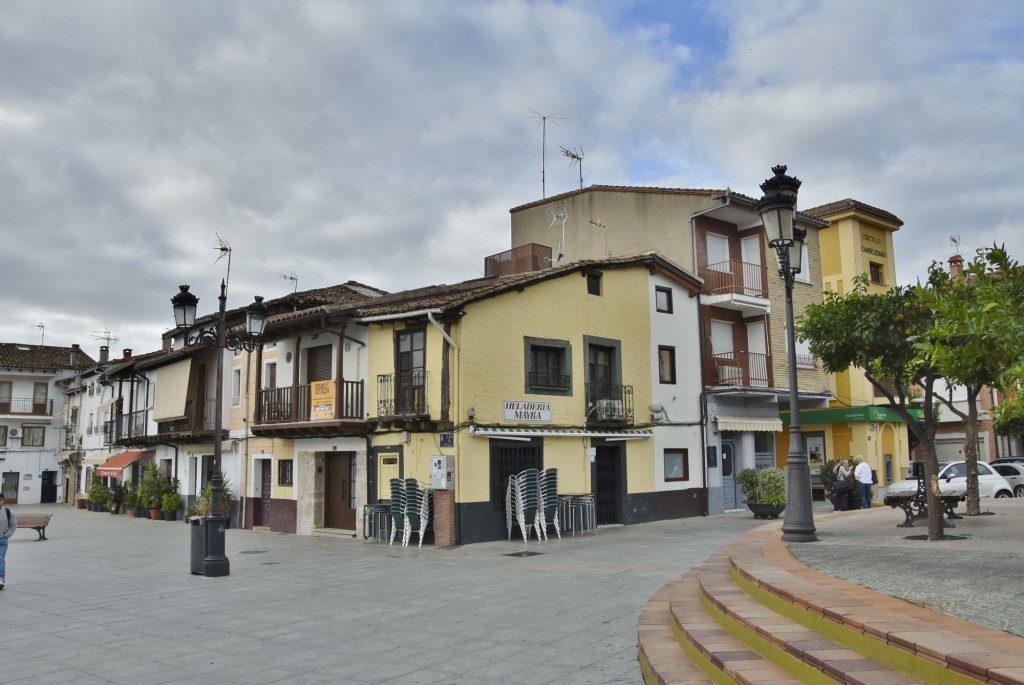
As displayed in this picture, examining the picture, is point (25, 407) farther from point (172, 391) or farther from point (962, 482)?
point (962, 482)

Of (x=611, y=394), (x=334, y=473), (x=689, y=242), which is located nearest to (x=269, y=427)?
(x=334, y=473)

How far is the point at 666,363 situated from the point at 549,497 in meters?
6.75

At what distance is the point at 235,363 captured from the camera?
25672 mm

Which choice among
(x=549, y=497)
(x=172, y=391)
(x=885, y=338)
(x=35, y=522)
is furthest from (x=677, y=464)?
(x=172, y=391)

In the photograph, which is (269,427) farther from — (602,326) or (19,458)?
(19,458)

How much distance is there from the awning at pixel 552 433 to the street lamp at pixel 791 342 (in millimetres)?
8125

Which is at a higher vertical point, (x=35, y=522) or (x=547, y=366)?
(x=547, y=366)

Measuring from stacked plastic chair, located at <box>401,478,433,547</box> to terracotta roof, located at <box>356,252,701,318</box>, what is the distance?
3.97m

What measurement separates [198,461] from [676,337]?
17159 millimetres

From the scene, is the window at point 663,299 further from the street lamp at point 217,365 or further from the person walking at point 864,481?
the street lamp at point 217,365

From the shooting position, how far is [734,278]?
24844 mm

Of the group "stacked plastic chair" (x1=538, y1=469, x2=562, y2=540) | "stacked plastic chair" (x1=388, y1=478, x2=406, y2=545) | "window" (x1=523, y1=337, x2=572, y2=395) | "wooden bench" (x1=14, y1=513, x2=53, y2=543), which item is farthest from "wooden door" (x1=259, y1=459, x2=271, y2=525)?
"stacked plastic chair" (x1=538, y1=469, x2=562, y2=540)

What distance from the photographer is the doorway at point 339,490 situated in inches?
842

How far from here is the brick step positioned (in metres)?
4.60
